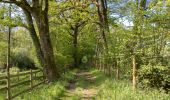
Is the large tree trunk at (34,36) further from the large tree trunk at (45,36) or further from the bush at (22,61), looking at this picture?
the bush at (22,61)

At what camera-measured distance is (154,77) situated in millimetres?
14398

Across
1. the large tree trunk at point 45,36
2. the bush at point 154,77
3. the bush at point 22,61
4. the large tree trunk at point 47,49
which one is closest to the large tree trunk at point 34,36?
the large tree trunk at point 45,36

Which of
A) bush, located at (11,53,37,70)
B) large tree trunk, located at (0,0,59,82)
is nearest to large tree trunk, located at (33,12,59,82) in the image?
large tree trunk, located at (0,0,59,82)

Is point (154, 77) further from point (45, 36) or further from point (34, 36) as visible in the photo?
point (34, 36)

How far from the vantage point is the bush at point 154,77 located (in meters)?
14.0

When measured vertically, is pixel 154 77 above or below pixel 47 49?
below

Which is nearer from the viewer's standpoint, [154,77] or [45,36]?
[154,77]

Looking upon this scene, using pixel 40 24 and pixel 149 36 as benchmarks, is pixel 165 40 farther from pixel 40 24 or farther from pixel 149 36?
pixel 40 24

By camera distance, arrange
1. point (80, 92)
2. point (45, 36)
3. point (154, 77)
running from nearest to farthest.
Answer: point (154, 77) < point (80, 92) < point (45, 36)

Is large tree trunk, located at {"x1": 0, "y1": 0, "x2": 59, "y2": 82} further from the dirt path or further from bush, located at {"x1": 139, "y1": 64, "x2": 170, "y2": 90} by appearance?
bush, located at {"x1": 139, "y1": 64, "x2": 170, "y2": 90}

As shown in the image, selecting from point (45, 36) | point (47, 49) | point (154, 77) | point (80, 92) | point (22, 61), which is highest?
point (45, 36)

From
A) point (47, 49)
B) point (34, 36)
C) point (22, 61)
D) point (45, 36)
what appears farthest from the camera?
point (22, 61)

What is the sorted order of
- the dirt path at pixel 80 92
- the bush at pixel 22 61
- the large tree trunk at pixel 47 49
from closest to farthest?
the dirt path at pixel 80 92 < the large tree trunk at pixel 47 49 < the bush at pixel 22 61

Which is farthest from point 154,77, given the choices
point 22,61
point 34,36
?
point 22,61
